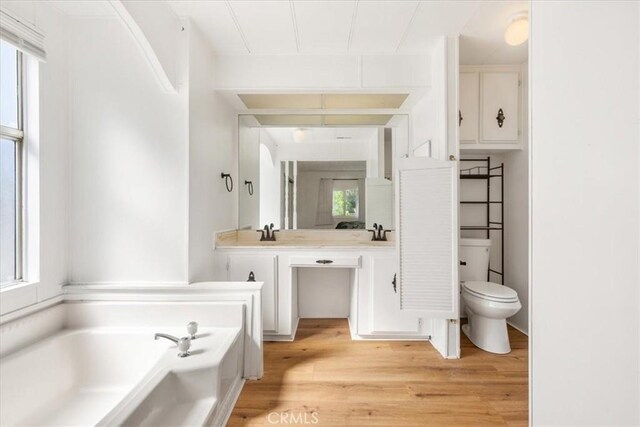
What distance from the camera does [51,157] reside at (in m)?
1.55

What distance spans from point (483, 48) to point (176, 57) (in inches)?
92.2

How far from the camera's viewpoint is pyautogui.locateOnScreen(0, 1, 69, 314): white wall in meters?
1.48

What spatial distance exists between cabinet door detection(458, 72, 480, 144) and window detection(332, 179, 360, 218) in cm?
108

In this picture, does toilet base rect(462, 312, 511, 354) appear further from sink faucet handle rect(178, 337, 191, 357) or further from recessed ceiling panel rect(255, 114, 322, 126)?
recessed ceiling panel rect(255, 114, 322, 126)

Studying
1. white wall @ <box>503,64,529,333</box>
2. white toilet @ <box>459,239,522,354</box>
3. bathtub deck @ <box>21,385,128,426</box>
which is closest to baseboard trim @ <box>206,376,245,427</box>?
bathtub deck @ <box>21,385,128,426</box>

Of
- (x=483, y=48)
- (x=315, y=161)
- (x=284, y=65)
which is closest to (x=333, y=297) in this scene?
(x=315, y=161)

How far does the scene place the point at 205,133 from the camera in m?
1.98

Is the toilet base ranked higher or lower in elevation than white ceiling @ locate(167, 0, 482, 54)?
lower

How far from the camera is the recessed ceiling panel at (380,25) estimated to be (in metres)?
1.67

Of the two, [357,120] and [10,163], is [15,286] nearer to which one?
[10,163]

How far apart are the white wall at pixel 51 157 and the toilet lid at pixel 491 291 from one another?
294 centimetres

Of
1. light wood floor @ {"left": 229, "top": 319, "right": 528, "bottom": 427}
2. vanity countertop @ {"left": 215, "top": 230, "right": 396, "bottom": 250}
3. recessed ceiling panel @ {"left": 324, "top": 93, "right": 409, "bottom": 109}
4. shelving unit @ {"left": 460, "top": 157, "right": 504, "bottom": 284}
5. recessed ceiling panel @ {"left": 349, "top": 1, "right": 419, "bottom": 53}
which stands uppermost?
recessed ceiling panel @ {"left": 349, "top": 1, "right": 419, "bottom": 53}
